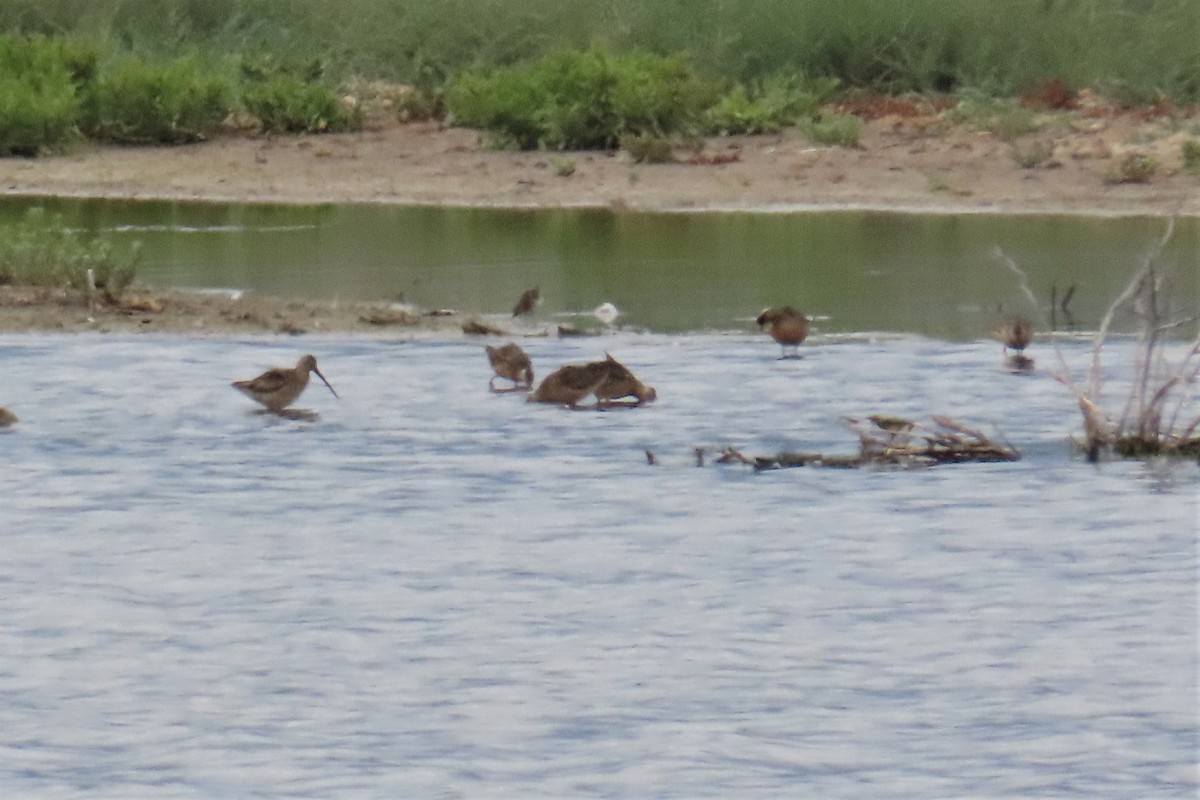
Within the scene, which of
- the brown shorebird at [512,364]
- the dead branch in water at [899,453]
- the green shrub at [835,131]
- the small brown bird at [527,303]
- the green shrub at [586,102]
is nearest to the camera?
the dead branch in water at [899,453]

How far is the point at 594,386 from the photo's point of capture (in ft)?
37.0

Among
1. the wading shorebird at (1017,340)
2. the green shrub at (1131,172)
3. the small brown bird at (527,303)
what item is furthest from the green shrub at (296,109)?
the wading shorebird at (1017,340)

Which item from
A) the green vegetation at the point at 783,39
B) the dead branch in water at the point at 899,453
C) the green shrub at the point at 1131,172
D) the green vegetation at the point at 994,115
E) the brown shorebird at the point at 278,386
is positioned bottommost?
the brown shorebird at the point at 278,386

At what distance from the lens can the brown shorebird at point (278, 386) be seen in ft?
36.6

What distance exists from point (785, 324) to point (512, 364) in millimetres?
1579

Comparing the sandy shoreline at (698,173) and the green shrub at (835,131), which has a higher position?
the green shrub at (835,131)

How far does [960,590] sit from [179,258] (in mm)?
10092

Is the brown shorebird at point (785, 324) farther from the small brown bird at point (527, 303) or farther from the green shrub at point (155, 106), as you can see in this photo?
the green shrub at point (155, 106)

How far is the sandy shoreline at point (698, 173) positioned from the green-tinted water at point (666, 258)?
17.2 inches

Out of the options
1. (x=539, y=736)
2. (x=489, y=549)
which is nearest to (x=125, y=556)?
(x=489, y=549)

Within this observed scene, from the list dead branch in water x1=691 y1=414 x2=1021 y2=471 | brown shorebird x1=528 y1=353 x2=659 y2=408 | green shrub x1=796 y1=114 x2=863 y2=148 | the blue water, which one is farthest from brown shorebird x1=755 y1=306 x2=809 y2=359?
green shrub x1=796 y1=114 x2=863 y2=148

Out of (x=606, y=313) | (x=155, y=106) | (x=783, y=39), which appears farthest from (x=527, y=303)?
(x=783, y=39)

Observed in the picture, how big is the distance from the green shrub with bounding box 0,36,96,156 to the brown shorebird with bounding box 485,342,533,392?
1262cm

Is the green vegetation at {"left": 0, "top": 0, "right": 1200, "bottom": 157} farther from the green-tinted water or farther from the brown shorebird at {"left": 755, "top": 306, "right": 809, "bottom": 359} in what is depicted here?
the brown shorebird at {"left": 755, "top": 306, "right": 809, "bottom": 359}
